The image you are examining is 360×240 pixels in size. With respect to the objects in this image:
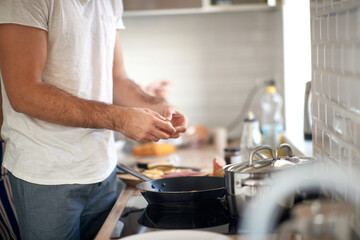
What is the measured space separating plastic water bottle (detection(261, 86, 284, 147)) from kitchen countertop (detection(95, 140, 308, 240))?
32 centimetres

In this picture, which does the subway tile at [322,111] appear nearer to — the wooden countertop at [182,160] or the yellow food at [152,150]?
the wooden countertop at [182,160]

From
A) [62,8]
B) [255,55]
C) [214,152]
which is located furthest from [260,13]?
[62,8]

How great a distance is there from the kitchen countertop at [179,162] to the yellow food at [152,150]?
5cm

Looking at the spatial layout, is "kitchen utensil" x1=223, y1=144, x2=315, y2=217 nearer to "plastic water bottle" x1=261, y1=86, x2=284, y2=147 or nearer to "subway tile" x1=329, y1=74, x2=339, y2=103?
"subway tile" x1=329, y1=74, x2=339, y2=103

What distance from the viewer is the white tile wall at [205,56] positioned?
3268mm

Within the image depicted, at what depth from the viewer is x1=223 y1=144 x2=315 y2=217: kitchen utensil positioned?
1.13 m

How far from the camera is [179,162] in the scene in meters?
2.56

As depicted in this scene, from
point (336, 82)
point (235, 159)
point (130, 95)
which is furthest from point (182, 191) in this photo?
point (235, 159)

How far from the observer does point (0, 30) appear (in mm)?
1424

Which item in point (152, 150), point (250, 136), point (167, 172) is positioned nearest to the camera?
point (167, 172)

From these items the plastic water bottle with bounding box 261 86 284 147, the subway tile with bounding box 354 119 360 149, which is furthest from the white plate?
the plastic water bottle with bounding box 261 86 284 147

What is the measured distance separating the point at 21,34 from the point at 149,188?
567 mm

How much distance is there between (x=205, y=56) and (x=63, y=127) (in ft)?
6.18

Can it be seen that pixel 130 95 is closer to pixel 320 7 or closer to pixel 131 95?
pixel 131 95
